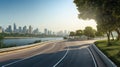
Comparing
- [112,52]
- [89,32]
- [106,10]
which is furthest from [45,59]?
[89,32]

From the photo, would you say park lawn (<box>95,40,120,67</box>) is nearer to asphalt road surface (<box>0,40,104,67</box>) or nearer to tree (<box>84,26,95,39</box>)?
asphalt road surface (<box>0,40,104,67</box>)

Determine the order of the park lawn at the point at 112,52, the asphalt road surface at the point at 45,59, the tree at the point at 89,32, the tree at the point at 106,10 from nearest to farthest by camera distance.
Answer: the asphalt road surface at the point at 45,59, the park lawn at the point at 112,52, the tree at the point at 106,10, the tree at the point at 89,32

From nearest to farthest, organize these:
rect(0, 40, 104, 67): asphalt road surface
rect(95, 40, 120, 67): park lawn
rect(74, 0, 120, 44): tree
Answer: rect(0, 40, 104, 67): asphalt road surface
rect(95, 40, 120, 67): park lawn
rect(74, 0, 120, 44): tree

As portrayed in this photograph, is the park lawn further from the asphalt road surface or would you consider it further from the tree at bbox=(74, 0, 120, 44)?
the tree at bbox=(74, 0, 120, 44)

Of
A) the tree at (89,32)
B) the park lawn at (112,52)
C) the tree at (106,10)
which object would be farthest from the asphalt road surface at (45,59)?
the tree at (89,32)

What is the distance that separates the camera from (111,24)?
3291cm

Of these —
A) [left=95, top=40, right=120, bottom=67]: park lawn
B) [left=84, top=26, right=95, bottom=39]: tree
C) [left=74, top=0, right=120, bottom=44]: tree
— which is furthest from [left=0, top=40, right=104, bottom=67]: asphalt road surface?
[left=84, top=26, right=95, bottom=39]: tree

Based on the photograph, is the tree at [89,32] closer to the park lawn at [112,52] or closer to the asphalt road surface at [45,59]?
the park lawn at [112,52]

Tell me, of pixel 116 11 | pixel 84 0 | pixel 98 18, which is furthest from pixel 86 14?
pixel 116 11

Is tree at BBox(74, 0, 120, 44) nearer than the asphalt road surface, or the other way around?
the asphalt road surface

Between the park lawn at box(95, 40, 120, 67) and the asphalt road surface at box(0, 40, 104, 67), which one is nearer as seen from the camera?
the asphalt road surface at box(0, 40, 104, 67)

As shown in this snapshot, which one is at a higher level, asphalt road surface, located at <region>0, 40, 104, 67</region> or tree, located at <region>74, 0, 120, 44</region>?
tree, located at <region>74, 0, 120, 44</region>

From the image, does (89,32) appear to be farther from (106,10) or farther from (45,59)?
(106,10)

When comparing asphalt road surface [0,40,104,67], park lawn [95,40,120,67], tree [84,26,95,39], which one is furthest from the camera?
tree [84,26,95,39]
